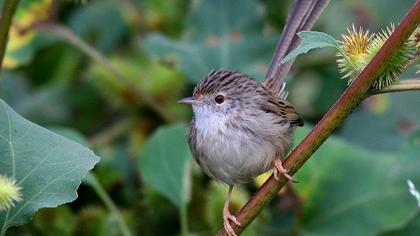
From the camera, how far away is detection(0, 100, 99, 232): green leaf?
8.80ft

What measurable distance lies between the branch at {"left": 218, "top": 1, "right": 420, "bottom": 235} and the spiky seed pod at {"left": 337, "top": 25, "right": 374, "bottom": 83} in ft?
0.21

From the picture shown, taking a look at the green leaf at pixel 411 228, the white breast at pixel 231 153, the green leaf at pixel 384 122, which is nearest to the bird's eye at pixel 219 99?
the white breast at pixel 231 153

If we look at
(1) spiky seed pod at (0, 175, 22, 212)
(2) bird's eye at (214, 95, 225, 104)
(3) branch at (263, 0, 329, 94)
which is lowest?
(2) bird's eye at (214, 95, 225, 104)

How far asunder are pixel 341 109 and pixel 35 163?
945mm

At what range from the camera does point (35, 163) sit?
2732 millimetres

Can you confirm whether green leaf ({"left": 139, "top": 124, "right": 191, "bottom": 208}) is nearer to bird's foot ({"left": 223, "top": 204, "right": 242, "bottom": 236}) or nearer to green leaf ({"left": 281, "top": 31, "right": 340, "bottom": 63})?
bird's foot ({"left": 223, "top": 204, "right": 242, "bottom": 236})

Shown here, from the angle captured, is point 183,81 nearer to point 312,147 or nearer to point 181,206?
point 181,206

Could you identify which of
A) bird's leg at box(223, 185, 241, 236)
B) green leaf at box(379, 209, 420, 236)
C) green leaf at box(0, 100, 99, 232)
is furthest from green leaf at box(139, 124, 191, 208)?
green leaf at box(0, 100, 99, 232)

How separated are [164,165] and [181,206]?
0.85ft

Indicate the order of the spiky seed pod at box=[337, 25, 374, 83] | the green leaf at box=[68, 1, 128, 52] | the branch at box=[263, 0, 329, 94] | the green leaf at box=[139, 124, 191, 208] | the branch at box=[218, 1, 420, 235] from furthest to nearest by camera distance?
the green leaf at box=[68, 1, 128, 52] → the green leaf at box=[139, 124, 191, 208] → the branch at box=[263, 0, 329, 94] → the spiky seed pod at box=[337, 25, 374, 83] → the branch at box=[218, 1, 420, 235]

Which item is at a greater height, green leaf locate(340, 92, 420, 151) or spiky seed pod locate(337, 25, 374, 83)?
spiky seed pod locate(337, 25, 374, 83)

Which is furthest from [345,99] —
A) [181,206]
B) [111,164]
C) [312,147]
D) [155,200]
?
[111,164]

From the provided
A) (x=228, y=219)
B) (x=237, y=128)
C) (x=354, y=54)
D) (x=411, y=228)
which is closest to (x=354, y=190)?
(x=411, y=228)

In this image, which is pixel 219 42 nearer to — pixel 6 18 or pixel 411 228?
pixel 411 228
